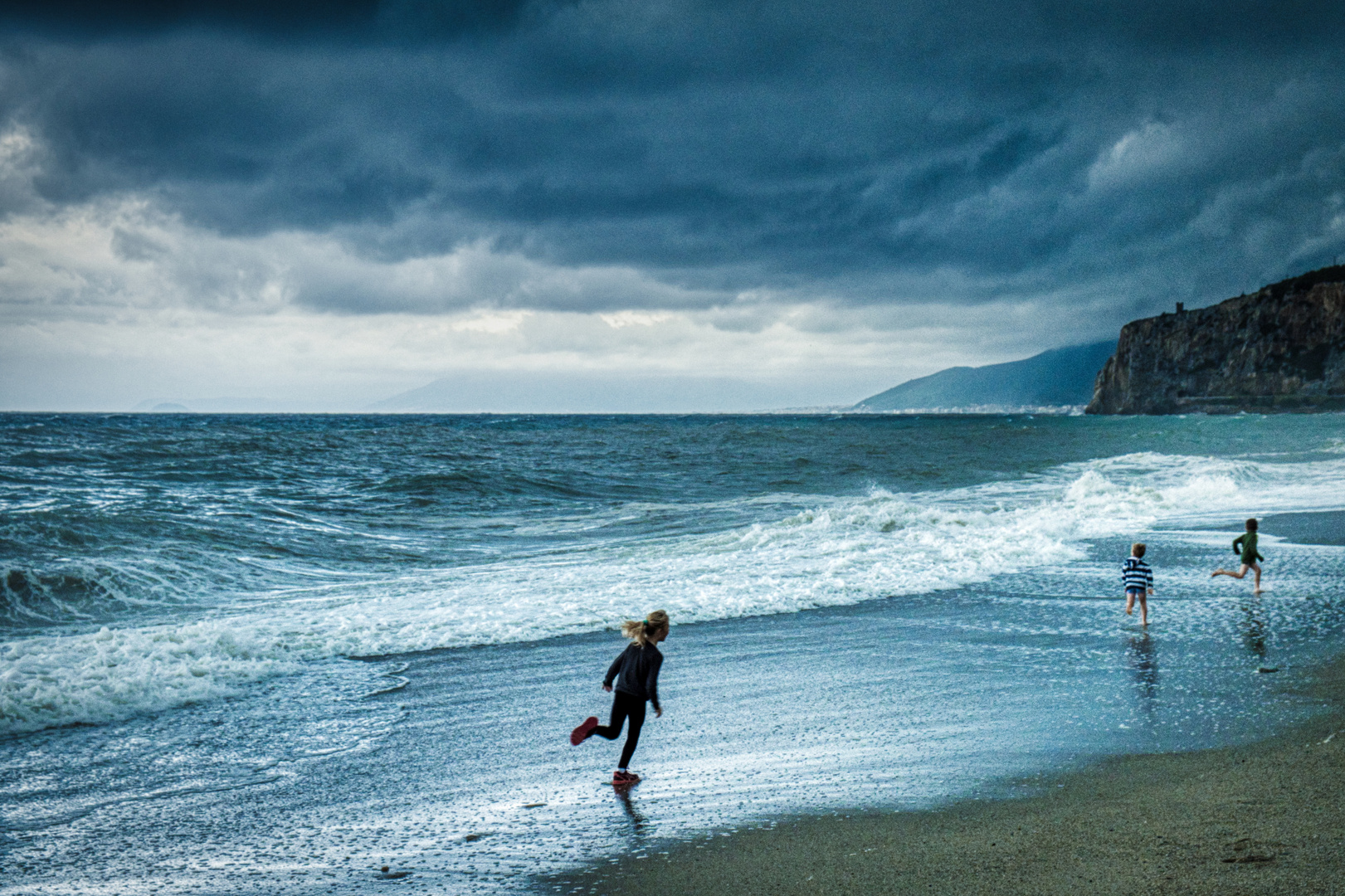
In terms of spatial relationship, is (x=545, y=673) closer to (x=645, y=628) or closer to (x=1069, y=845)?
(x=645, y=628)

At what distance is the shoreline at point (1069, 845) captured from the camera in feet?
13.5

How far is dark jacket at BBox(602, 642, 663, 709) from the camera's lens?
602cm

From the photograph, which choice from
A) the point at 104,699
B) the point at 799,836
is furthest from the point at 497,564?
the point at 799,836

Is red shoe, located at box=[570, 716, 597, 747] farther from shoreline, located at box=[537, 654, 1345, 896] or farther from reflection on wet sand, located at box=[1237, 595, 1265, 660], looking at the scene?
reflection on wet sand, located at box=[1237, 595, 1265, 660]

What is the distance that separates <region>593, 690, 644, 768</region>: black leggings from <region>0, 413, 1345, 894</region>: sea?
282 millimetres

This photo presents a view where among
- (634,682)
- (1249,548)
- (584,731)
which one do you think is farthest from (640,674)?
(1249,548)

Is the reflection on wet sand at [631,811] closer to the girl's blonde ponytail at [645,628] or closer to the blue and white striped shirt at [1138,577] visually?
the girl's blonde ponytail at [645,628]

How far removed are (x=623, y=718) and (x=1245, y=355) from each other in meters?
185

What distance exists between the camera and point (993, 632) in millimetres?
10242

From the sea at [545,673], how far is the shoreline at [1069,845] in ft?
0.79

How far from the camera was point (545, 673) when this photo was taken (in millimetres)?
9062

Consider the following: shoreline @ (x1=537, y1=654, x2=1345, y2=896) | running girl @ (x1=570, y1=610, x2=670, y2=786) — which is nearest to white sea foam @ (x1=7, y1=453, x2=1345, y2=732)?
running girl @ (x1=570, y1=610, x2=670, y2=786)

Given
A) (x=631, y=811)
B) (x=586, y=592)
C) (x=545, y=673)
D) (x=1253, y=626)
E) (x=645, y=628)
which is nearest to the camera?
(x=631, y=811)

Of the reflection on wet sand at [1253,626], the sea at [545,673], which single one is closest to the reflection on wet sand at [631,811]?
the sea at [545,673]
